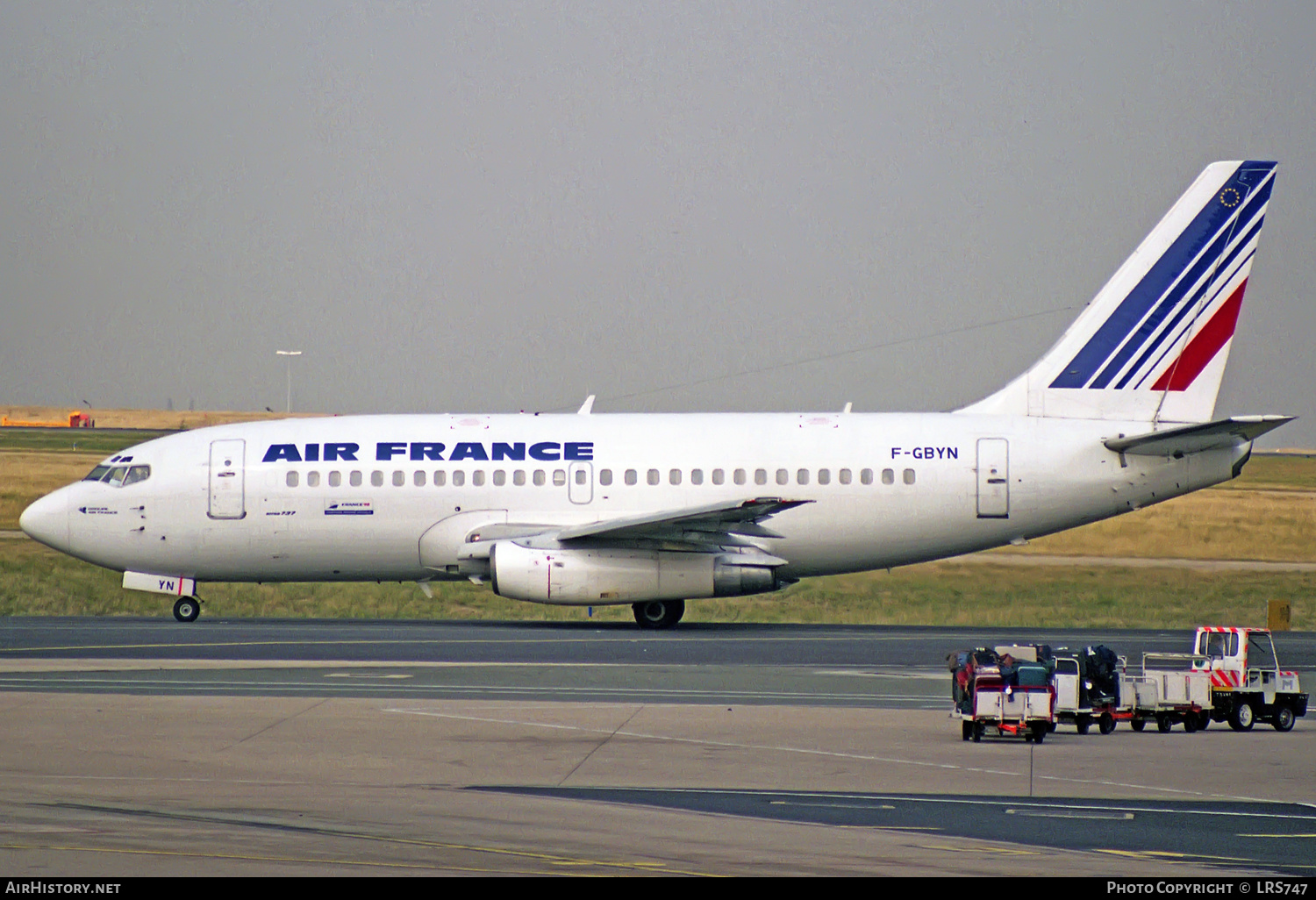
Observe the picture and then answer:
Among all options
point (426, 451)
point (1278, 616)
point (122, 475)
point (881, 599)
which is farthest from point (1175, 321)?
point (122, 475)

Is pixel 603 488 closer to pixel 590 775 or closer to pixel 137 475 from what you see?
pixel 137 475

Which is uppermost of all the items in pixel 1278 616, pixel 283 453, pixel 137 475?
pixel 283 453

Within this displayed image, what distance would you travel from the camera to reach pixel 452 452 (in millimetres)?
30547

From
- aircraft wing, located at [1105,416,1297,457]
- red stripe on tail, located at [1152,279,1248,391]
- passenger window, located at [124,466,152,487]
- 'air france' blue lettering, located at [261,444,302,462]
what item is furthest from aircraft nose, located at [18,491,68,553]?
red stripe on tail, located at [1152,279,1248,391]

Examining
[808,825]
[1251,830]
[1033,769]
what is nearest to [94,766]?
[808,825]

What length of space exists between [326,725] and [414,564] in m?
14.6

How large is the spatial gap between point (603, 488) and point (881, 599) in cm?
951

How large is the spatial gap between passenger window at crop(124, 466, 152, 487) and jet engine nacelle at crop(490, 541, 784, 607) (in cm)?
750

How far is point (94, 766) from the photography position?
44.1 feet

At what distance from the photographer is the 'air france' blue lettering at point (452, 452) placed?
30.5 metres

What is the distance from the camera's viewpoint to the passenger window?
30984mm

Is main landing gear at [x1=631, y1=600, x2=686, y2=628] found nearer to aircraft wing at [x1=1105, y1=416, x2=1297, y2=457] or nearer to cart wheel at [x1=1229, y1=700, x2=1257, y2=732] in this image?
A: aircraft wing at [x1=1105, y1=416, x2=1297, y2=457]
